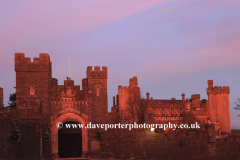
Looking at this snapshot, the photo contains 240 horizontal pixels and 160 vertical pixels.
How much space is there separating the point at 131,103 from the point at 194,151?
2723cm

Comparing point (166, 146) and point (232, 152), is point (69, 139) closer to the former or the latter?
point (166, 146)

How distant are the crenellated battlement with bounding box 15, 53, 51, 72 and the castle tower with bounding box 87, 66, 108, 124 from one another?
16.2 ft

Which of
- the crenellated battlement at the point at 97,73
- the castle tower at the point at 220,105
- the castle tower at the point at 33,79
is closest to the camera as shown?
the castle tower at the point at 33,79

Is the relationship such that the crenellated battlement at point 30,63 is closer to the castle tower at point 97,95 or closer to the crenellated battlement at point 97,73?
the crenellated battlement at point 97,73

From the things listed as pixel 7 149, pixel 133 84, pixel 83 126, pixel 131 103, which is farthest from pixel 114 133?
pixel 133 84

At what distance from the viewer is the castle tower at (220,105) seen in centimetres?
7906

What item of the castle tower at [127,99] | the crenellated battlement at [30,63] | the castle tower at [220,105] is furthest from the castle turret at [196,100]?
the crenellated battlement at [30,63]

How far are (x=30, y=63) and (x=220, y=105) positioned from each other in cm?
4836

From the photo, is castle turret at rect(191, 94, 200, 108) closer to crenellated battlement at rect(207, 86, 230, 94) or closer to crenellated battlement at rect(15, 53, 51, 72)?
crenellated battlement at rect(207, 86, 230, 94)

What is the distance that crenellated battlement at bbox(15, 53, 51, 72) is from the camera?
42406 mm

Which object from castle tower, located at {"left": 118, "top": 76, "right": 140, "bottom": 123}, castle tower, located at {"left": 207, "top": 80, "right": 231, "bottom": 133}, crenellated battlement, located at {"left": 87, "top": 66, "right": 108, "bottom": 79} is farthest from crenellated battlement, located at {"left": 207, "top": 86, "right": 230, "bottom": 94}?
crenellated battlement, located at {"left": 87, "top": 66, "right": 108, "bottom": 79}

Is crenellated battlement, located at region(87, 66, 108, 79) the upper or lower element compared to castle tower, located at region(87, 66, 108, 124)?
upper

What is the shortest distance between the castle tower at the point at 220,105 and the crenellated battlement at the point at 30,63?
45.6 metres

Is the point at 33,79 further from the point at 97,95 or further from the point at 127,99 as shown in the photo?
the point at 127,99
